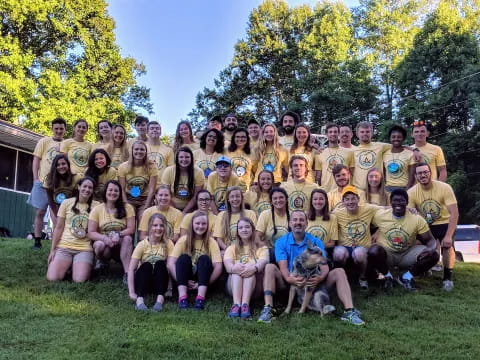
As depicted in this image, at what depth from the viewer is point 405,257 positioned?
682cm

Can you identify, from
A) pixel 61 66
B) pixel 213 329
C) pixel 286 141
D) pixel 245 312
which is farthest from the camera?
pixel 61 66

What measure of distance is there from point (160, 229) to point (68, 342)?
1.97m

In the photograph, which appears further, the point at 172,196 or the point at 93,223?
the point at 172,196

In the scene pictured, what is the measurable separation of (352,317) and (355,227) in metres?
1.67

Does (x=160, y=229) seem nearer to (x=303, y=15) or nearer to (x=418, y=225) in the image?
(x=418, y=225)

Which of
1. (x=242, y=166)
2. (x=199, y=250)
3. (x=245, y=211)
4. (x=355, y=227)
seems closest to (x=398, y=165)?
(x=355, y=227)

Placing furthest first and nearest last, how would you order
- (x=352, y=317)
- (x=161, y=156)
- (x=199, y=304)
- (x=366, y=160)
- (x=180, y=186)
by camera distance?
(x=161, y=156), (x=366, y=160), (x=180, y=186), (x=199, y=304), (x=352, y=317)

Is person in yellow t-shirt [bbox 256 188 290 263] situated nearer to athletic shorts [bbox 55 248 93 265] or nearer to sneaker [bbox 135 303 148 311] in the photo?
sneaker [bbox 135 303 148 311]

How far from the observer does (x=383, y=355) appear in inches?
171

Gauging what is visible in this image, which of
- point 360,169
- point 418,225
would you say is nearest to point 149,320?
point 418,225

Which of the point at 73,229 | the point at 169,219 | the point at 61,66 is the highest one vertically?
the point at 61,66

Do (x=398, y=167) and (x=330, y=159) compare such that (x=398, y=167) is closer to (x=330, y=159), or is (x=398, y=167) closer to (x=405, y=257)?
(x=330, y=159)

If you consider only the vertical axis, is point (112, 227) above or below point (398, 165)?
below

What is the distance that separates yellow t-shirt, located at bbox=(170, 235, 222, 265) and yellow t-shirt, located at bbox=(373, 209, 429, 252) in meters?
2.32
